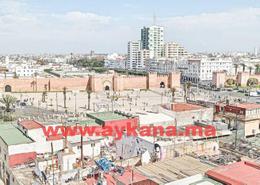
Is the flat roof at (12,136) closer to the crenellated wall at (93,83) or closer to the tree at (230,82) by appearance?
the crenellated wall at (93,83)

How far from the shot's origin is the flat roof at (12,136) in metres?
13.5

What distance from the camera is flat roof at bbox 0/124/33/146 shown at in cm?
1348

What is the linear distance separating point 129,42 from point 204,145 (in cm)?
7121

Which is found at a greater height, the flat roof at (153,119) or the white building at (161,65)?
the white building at (161,65)

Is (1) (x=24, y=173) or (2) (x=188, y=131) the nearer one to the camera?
(1) (x=24, y=173)

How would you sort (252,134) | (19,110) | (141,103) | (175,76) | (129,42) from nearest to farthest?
(252,134) < (19,110) < (141,103) < (175,76) < (129,42)

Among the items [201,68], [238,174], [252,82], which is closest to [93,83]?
[201,68]

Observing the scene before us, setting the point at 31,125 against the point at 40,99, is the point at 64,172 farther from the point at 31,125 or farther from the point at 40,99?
the point at 40,99

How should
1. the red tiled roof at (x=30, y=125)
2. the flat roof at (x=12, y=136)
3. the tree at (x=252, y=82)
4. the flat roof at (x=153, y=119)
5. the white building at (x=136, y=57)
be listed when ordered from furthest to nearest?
the white building at (x=136, y=57) < the tree at (x=252, y=82) < the flat roof at (x=153, y=119) < the red tiled roof at (x=30, y=125) < the flat roof at (x=12, y=136)

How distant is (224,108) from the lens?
60.1ft

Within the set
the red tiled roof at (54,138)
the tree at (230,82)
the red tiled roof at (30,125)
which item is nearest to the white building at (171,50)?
the tree at (230,82)

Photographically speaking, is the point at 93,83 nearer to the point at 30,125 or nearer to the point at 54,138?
the point at 30,125

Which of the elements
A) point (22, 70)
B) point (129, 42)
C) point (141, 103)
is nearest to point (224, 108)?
point (141, 103)

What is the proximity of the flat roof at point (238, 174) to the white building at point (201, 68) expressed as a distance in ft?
156
